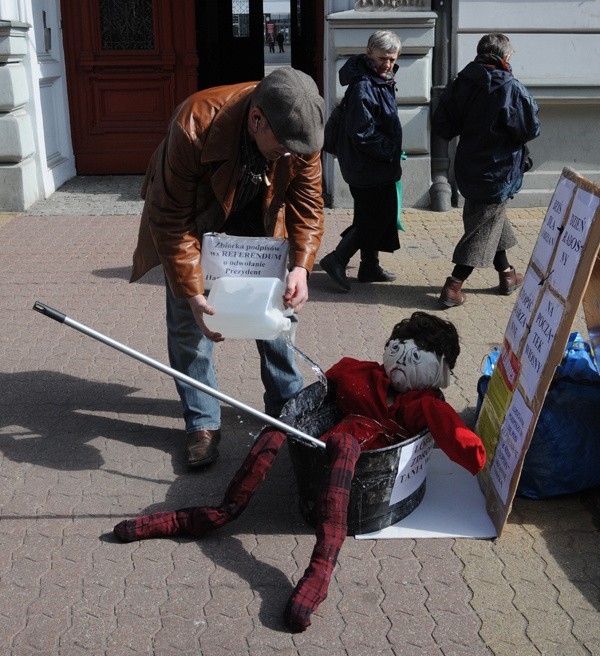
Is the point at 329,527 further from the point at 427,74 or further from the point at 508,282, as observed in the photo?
the point at 427,74

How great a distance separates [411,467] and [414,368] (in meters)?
0.39

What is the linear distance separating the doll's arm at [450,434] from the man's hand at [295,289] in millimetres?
597

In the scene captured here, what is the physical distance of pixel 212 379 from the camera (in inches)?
165

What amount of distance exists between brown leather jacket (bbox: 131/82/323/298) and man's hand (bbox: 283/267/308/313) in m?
0.08

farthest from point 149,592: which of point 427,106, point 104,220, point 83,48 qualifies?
point 83,48

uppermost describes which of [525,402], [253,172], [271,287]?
[253,172]

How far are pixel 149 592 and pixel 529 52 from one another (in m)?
6.79

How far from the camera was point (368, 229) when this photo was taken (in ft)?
21.3

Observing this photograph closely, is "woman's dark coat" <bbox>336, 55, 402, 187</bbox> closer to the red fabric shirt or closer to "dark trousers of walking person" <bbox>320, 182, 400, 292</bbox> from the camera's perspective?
"dark trousers of walking person" <bbox>320, 182, 400, 292</bbox>

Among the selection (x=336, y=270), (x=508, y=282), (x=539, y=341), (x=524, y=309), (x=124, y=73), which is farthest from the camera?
(x=124, y=73)

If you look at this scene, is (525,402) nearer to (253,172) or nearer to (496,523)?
(496,523)

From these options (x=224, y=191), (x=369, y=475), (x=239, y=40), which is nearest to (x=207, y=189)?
(x=224, y=191)

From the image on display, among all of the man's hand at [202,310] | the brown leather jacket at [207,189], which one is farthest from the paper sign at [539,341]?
the man's hand at [202,310]

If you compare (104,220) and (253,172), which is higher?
(253,172)
